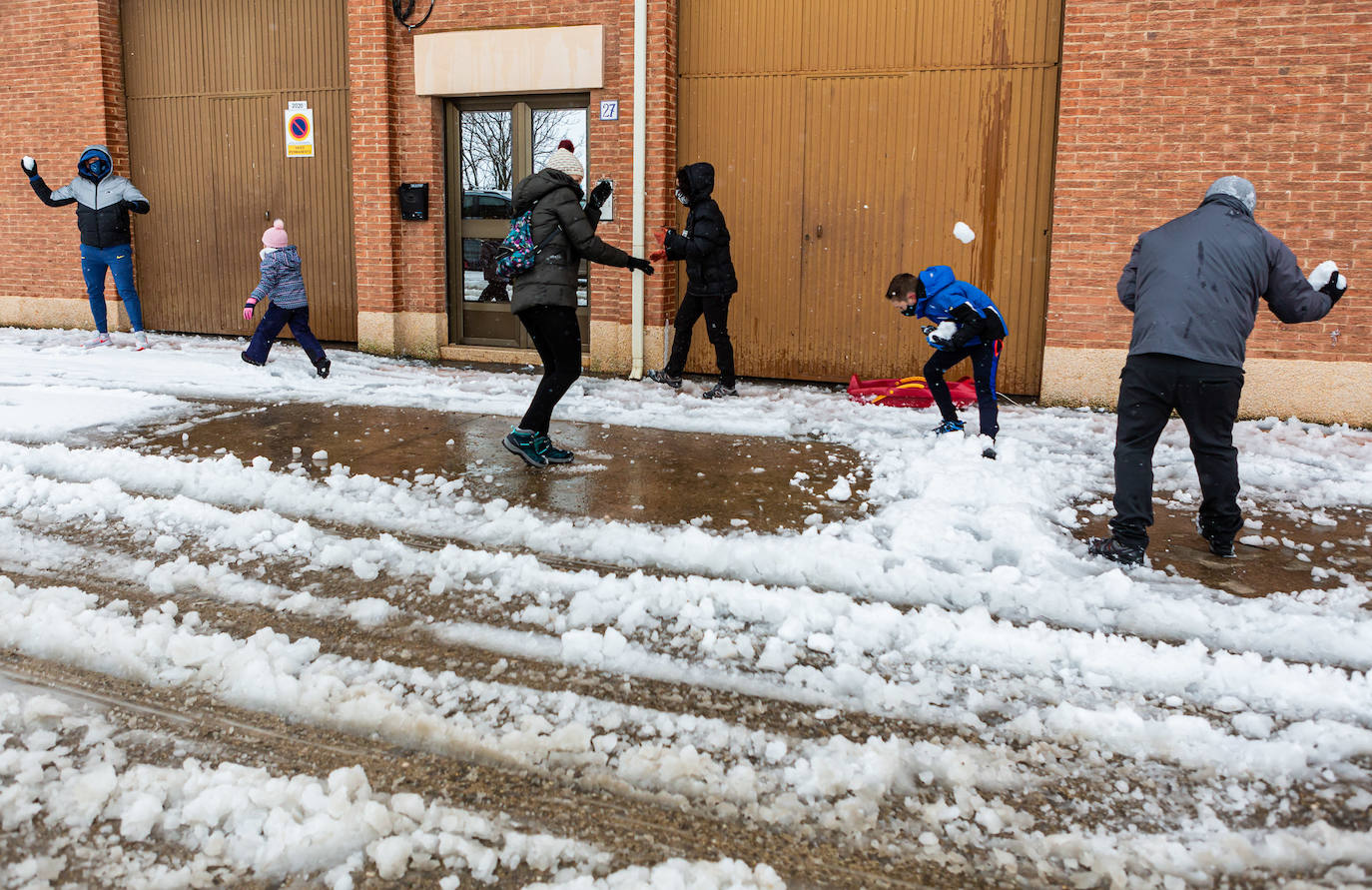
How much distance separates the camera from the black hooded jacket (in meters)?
8.40

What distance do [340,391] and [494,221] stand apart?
2.91 metres

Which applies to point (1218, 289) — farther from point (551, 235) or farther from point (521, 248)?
point (521, 248)

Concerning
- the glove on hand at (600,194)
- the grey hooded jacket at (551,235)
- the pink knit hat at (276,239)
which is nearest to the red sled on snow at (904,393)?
the glove on hand at (600,194)

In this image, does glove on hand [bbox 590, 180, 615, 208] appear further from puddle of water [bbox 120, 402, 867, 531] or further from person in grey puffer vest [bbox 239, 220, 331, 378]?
person in grey puffer vest [bbox 239, 220, 331, 378]

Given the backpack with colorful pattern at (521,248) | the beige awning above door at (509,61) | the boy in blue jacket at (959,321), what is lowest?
the boy in blue jacket at (959,321)

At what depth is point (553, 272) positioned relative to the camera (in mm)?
5797

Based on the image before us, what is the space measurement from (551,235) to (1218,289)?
3.49 metres

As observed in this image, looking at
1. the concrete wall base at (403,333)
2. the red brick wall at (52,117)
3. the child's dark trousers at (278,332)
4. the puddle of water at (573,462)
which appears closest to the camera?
the puddle of water at (573,462)

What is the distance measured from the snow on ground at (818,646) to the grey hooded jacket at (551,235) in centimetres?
125

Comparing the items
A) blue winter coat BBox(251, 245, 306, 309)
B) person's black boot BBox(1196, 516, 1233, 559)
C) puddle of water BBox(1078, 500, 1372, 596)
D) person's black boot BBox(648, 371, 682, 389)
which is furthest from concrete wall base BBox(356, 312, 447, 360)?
person's black boot BBox(1196, 516, 1233, 559)

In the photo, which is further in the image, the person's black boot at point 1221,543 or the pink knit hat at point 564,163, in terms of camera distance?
the pink knit hat at point 564,163

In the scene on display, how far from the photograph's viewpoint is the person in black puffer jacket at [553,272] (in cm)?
580

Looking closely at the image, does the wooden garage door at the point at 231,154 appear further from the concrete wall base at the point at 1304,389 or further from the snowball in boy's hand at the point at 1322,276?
the snowball in boy's hand at the point at 1322,276

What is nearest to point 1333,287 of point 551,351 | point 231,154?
point 551,351
